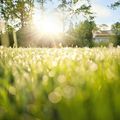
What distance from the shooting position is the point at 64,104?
1.15 metres

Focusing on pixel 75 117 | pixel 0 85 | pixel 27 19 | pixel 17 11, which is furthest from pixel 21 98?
pixel 27 19

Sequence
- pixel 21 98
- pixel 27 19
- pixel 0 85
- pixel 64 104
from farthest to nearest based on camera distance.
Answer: pixel 27 19
pixel 0 85
pixel 21 98
pixel 64 104

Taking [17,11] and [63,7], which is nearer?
[17,11]

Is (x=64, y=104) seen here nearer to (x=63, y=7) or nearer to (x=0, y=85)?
(x=0, y=85)

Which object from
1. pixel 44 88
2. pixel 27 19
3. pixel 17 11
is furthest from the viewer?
pixel 27 19

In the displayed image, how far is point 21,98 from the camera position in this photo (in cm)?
158

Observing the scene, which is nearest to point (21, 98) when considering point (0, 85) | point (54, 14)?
point (0, 85)

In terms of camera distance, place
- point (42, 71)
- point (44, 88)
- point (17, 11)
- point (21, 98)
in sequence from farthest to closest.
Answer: point (17, 11)
point (42, 71)
point (44, 88)
point (21, 98)

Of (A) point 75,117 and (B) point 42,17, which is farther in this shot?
(B) point 42,17

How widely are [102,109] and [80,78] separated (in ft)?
2.12

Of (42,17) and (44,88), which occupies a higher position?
(42,17)

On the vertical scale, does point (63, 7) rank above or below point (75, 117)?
above

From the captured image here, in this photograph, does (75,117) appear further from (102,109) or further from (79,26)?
(79,26)

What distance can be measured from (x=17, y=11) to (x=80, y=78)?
167 ft
